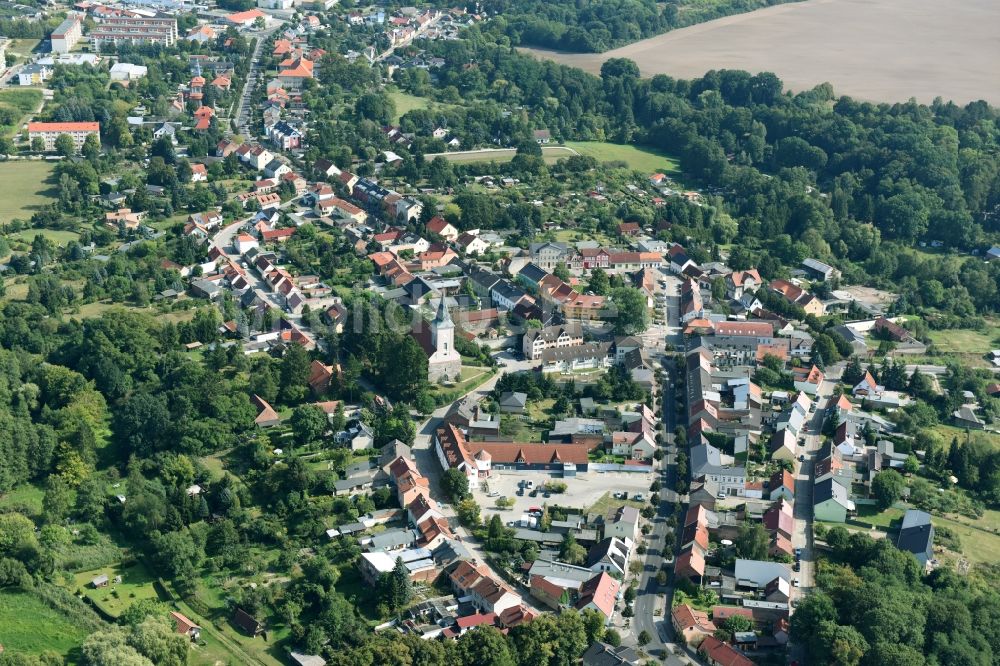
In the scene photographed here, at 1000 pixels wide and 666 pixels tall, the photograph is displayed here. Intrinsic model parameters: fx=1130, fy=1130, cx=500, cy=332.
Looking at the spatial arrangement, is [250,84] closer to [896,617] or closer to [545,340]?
[545,340]

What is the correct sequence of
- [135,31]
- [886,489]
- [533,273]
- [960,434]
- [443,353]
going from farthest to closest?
1. [135,31]
2. [533,273]
3. [443,353]
4. [960,434]
5. [886,489]

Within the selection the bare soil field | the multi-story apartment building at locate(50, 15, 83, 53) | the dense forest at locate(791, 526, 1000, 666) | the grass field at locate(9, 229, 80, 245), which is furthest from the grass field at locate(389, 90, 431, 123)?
the dense forest at locate(791, 526, 1000, 666)

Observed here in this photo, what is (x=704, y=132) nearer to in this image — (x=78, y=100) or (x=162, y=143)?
(x=162, y=143)

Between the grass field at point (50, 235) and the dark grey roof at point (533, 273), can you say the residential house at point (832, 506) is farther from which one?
the grass field at point (50, 235)

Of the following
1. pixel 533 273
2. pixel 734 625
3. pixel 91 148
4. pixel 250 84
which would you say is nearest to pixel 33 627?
pixel 734 625

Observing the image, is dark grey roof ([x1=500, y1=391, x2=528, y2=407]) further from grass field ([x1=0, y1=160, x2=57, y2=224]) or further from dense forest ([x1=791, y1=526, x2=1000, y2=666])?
grass field ([x1=0, y1=160, x2=57, y2=224])

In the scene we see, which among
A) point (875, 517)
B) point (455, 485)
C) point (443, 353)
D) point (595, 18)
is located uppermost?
point (595, 18)
